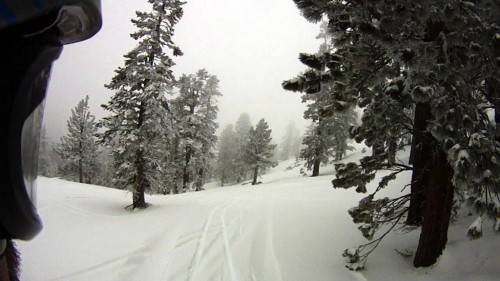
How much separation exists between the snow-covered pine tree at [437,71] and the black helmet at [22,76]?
15.3ft

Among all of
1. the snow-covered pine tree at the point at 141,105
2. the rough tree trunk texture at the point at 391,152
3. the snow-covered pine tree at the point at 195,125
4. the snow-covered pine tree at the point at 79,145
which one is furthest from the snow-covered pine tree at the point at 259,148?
the rough tree trunk texture at the point at 391,152

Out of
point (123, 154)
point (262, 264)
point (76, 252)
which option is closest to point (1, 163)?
point (262, 264)

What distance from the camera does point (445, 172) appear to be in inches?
223

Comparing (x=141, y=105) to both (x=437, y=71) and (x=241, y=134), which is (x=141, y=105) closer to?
(x=437, y=71)

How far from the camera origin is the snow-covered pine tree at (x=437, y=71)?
4.48 metres

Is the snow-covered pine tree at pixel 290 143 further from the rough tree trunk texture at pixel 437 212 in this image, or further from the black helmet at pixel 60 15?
the black helmet at pixel 60 15

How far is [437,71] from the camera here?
4.54 m

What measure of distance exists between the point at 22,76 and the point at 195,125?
93.3 feet

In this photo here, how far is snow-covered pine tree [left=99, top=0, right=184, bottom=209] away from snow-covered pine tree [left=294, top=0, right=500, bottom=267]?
971cm

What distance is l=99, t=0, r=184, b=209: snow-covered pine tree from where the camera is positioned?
44.9 ft

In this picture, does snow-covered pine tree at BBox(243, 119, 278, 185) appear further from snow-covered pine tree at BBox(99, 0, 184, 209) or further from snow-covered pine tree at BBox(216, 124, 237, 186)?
snow-covered pine tree at BBox(99, 0, 184, 209)

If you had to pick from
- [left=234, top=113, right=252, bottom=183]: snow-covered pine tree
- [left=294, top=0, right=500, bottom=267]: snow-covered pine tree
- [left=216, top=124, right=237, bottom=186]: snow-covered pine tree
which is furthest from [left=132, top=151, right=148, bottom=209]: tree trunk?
[left=216, top=124, right=237, bottom=186]: snow-covered pine tree

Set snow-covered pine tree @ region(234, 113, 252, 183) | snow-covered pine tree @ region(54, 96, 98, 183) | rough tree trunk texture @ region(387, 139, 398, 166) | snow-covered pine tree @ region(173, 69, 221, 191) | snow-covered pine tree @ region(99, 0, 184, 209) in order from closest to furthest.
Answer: rough tree trunk texture @ region(387, 139, 398, 166), snow-covered pine tree @ region(99, 0, 184, 209), snow-covered pine tree @ region(173, 69, 221, 191), snow-covered pine tree @ region(54, 96, 98, 183), snow-covered pine tree @ region(234, 113, 252, 183)

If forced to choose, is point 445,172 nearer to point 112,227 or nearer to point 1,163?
point 1,163
